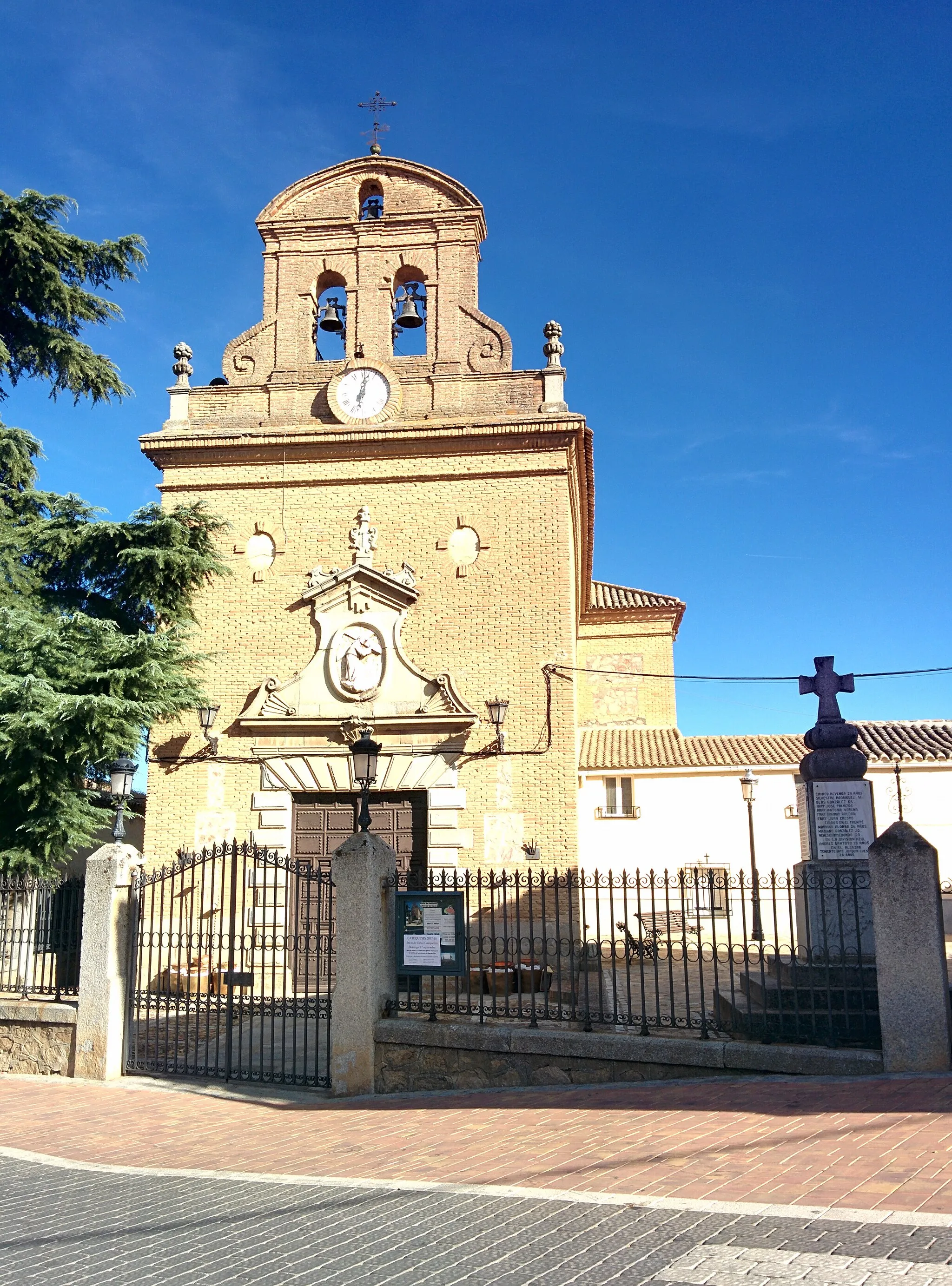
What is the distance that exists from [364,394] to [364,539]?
2.50 m

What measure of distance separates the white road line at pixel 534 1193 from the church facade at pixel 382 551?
764 centimetres

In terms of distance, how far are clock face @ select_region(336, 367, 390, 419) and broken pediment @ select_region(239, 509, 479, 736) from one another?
1795 mm

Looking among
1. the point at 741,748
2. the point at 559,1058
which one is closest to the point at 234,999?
the point at 559,1058

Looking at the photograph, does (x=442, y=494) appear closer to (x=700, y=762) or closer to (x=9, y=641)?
(x=9, y=641)

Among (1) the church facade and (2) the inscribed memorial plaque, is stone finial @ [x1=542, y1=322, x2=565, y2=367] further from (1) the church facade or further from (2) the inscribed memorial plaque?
(2) the inscribed memorial plaque

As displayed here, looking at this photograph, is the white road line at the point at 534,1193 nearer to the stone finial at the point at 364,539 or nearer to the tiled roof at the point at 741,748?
the stone finial at the point at 364,539

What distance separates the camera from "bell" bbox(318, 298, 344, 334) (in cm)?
1712

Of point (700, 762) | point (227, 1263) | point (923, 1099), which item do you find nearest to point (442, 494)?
point (700, 762)

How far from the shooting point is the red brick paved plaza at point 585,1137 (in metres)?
5.48

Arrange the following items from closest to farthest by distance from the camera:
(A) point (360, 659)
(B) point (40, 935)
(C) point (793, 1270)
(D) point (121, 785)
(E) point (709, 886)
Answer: (C) point (793, 1270) < (E) point (709, 886) < (D) point (121, 785) < (B) point (40, 935) < (A) point (360, 659)

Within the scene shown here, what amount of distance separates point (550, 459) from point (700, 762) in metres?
8.35

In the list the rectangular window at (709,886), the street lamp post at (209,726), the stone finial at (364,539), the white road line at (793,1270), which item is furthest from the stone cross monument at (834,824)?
the street lamp post at (209,726)

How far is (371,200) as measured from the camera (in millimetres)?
17859

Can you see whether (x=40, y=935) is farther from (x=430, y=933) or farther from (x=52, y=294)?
(x=52, y=294)
